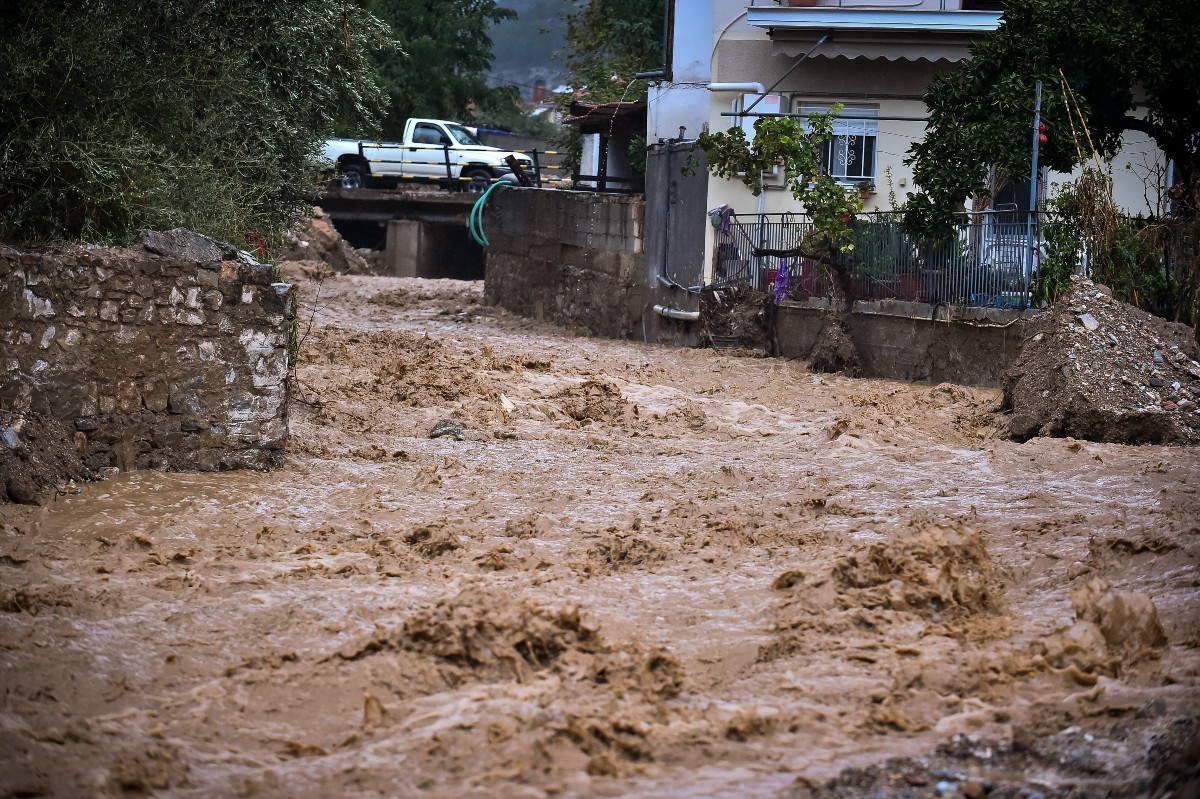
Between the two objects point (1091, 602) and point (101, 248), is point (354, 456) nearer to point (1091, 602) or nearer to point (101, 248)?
point (101, 248)

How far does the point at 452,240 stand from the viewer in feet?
110

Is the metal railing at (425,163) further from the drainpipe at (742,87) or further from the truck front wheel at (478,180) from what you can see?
the drainpipe at (742,87)

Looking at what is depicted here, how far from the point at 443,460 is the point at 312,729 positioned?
4868 millimetres

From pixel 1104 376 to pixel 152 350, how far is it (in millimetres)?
6981

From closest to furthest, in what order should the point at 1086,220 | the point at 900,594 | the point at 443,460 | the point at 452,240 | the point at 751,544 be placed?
1. the point at 900,594
2. the point at 751,544
3. the point at 443,460
4. the point at 1086,220
5. the point at 452,240

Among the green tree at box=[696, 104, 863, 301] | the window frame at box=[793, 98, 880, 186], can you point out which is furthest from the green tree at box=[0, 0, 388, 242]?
the window frame at box=[793, 98, 880, 186]

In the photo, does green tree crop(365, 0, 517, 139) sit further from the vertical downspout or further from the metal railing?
the vertical downspout

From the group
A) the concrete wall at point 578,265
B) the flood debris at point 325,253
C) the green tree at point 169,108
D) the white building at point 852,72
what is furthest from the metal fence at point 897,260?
the flood debris at point 325,253

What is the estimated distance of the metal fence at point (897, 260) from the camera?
13297 millimetres

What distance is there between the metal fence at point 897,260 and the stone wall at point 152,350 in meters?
8.10

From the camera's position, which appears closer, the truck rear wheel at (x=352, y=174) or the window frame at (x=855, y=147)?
the window frame at (x=855, y=147)

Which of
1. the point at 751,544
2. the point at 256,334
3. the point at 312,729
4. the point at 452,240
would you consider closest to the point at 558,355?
the point at 256,334

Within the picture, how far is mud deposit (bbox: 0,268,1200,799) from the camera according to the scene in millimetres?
3859

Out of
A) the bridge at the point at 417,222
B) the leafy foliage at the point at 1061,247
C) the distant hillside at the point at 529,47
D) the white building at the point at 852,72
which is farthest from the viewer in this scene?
the distant hillside at the point at 529,47
